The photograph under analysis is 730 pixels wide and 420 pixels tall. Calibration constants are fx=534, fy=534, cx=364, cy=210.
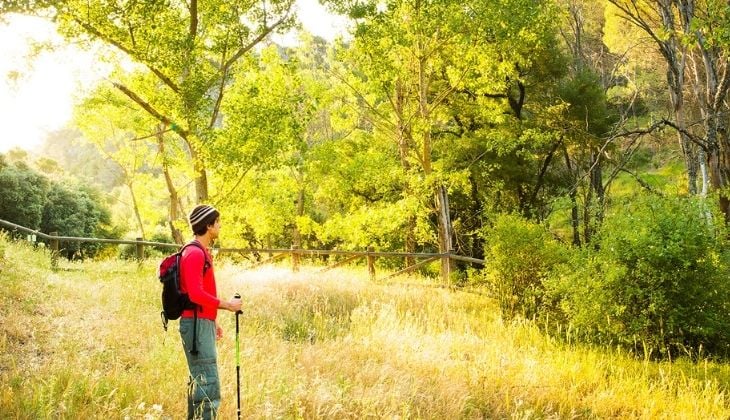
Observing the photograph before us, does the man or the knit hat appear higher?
the knit hat

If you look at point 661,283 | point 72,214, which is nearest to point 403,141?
point 661,283

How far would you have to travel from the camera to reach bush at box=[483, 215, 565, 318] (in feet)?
36.2

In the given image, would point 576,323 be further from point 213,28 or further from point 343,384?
point 213,28

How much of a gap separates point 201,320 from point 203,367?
0.38 metres

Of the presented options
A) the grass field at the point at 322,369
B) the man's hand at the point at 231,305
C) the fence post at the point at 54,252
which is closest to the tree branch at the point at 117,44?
the fence post at the point at 54,252

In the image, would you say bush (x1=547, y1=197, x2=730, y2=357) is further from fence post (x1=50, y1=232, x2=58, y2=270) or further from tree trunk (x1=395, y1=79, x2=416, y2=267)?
fence post (x1=50, y1=232, x2=58, y2=270)

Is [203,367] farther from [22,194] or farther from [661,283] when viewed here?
[22,194]

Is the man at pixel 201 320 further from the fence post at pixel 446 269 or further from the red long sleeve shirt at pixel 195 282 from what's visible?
the fence post at pixel 446 269

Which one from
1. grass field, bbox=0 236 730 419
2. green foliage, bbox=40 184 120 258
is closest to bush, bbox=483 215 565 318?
grass field, bbox=0 236 730 419

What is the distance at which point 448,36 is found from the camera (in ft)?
55.8

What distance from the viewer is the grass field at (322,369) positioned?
487 centimetres

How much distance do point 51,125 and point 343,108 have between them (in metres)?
149

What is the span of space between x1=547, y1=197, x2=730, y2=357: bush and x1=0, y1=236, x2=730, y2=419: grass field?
606 millimetres

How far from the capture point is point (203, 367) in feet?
Result: 14.1
